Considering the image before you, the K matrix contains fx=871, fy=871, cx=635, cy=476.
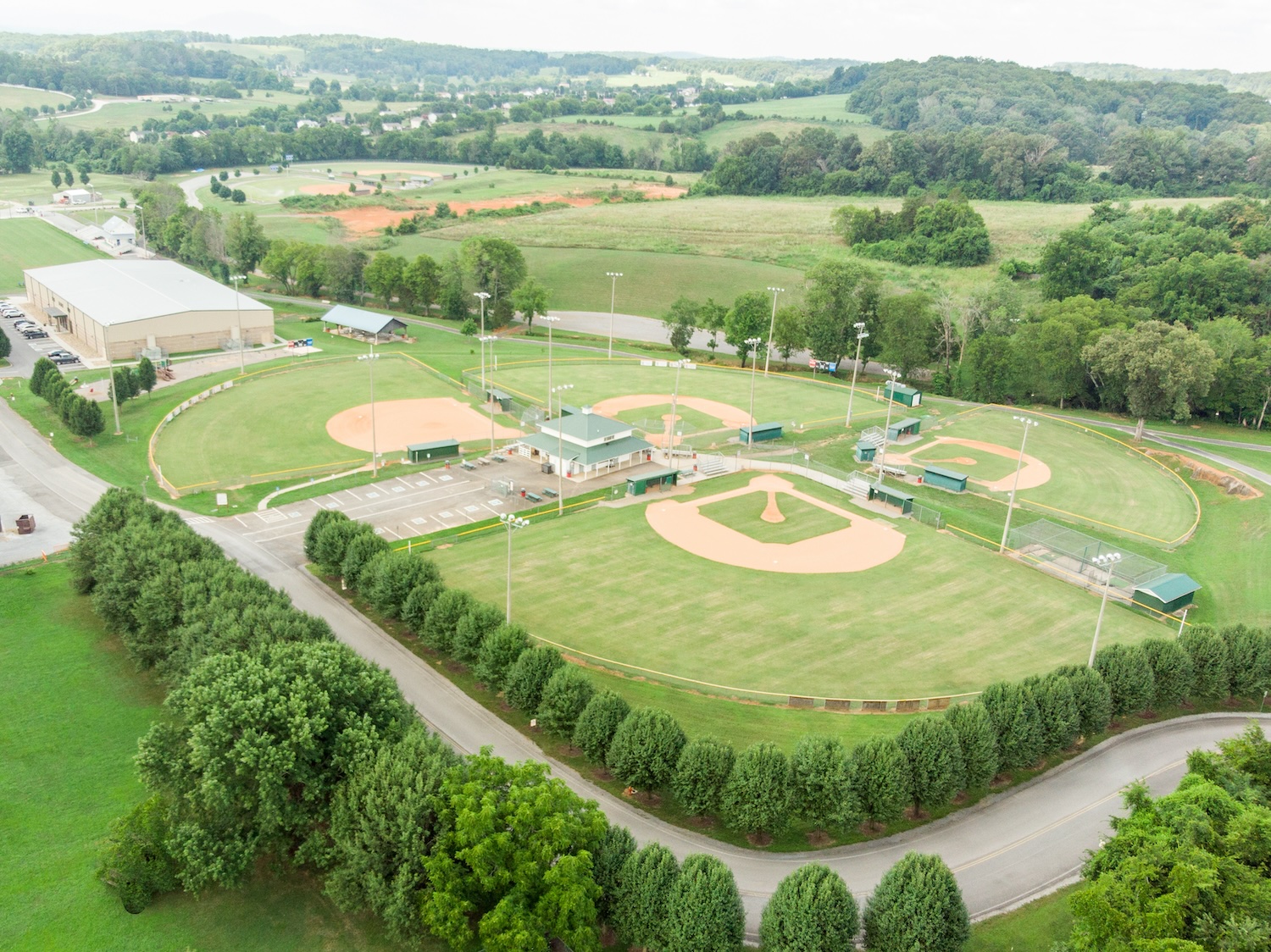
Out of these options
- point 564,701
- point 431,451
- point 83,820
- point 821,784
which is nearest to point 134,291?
point 431,451

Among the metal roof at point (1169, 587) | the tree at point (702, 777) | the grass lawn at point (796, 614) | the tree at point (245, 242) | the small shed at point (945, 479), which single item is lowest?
the grass lawn at point (796, 614)

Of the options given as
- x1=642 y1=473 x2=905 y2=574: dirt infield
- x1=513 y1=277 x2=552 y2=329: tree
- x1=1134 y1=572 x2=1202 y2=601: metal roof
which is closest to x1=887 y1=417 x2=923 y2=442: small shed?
x1=642 y1=473 x2=905 y2=574: dirt infield

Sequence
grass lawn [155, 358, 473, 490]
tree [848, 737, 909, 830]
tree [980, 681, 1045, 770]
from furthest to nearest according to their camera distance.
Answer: grass lawn [155, 358, 473, 490] → tree [980, 681, 1045, 770] → tree [848, 737, 909, 830]

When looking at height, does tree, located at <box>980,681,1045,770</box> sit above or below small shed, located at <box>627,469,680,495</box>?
above

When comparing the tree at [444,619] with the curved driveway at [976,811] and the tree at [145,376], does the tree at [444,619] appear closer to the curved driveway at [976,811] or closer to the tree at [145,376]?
the curved driveway at [976,811]

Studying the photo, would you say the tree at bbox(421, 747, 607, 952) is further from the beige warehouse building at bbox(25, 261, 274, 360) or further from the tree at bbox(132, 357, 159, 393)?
the beige warehouse building at bbox(25, 261, 274, 360)

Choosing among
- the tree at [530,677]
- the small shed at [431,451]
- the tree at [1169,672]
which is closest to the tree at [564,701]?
the tree at [530,677]

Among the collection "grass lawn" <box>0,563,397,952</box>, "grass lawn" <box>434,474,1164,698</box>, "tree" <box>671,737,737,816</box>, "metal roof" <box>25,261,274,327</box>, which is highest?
"metal roof" <box>25,261,274,327</box>
